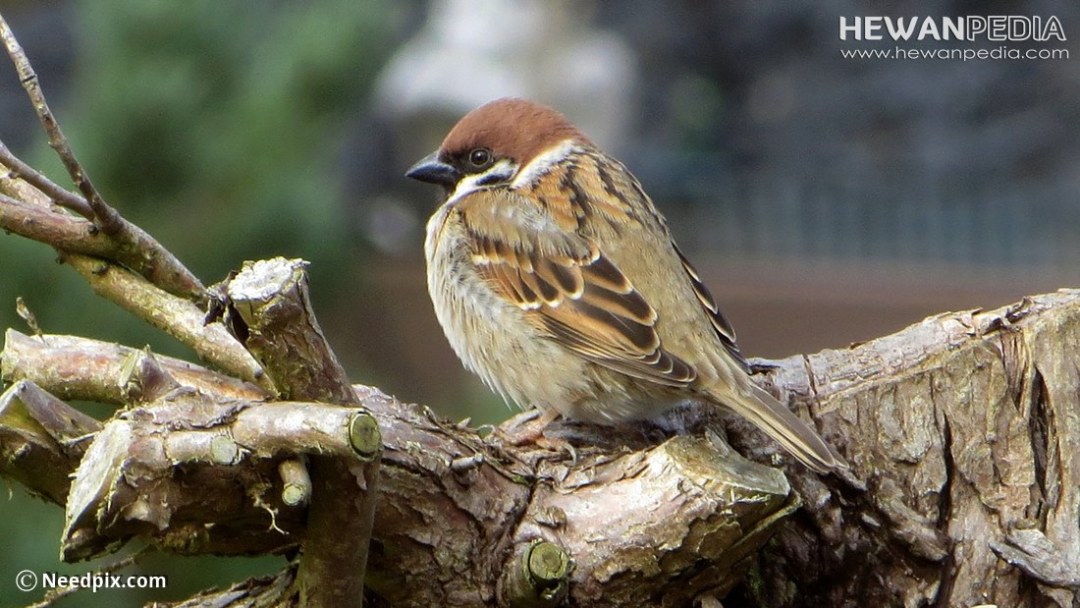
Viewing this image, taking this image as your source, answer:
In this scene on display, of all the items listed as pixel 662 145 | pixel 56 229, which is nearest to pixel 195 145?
pixel 56 229

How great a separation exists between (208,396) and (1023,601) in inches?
63.8

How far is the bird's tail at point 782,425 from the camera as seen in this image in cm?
262

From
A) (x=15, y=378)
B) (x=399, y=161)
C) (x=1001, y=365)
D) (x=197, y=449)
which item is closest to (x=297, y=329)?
(x=197, y=449)

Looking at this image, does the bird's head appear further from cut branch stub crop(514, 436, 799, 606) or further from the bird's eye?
cut branch stub crop(514, 436, 799, 606)

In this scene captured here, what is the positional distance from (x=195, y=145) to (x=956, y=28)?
13.7ft

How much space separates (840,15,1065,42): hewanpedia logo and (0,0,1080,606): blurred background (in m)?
0.06

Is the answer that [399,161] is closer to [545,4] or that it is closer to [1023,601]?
[545,4]

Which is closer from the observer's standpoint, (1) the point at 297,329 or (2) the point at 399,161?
(1) the point at 297,329

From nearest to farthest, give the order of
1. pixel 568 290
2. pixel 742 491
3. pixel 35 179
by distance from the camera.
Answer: pixel 742 491
pixel 35 179
pixel 568 290

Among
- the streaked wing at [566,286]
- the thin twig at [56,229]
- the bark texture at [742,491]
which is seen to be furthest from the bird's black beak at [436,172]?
the thin twig at [56,229]

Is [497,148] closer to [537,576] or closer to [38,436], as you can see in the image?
[537,576]

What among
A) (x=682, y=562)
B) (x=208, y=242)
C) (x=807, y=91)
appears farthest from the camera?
(x=807, y=91)

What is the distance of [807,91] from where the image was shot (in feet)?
26.5

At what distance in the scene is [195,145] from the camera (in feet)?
15.5
